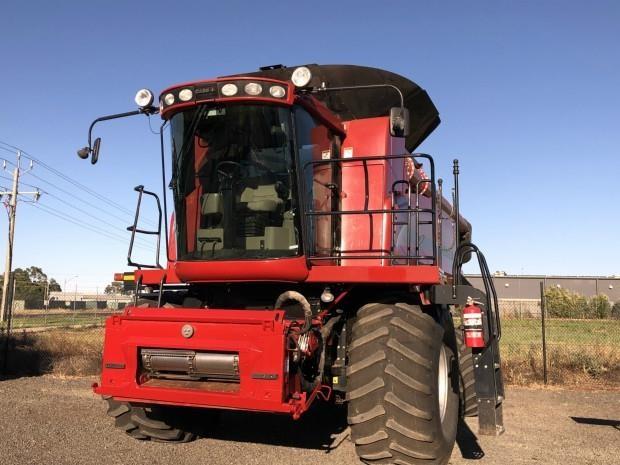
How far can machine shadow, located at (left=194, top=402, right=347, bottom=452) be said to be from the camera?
5922mm

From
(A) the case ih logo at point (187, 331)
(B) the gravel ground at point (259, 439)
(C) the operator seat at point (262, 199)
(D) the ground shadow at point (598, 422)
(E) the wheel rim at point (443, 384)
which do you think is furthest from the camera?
(D) the ground shadow at point (598, 422)

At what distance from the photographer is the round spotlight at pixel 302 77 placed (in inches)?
190

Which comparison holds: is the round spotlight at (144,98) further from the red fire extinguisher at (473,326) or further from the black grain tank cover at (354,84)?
the red fire extinguisher at (473,326)

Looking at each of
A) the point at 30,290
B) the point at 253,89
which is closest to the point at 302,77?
the point at 253,89

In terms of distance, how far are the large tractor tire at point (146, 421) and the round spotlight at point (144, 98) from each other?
2.98 metres

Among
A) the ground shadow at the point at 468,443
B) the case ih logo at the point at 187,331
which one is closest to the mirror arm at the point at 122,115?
the case ih logo at the point at 187,331

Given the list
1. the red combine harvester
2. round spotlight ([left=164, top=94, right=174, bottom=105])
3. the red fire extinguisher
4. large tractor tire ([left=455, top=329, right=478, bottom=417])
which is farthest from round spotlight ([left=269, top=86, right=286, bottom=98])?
large tractor tire ([left=455, top=329, right=478, bottom=417])

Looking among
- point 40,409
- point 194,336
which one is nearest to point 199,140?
point 194,336

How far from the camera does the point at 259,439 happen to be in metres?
5.96

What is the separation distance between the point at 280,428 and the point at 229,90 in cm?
398

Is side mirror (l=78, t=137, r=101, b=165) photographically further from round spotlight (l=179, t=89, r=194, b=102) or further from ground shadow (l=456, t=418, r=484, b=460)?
ground shadow (l=456, t=418, r=484, b=460)

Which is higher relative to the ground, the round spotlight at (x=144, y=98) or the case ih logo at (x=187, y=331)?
the round spotlight at (x=144, y=98)

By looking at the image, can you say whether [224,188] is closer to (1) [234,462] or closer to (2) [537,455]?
(1) [234,462]

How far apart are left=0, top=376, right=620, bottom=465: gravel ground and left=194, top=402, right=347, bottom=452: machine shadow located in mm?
11
